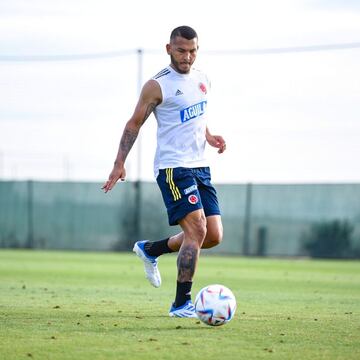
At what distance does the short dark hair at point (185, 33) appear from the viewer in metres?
9.14

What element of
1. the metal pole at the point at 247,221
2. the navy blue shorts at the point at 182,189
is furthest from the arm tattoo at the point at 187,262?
the metal pole at the point at 247,221

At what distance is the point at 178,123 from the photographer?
30.2 ft

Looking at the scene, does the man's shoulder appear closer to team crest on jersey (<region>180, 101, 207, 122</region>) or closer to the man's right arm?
the man's right arm

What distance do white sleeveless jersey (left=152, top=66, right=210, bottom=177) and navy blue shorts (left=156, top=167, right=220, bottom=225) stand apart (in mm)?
70

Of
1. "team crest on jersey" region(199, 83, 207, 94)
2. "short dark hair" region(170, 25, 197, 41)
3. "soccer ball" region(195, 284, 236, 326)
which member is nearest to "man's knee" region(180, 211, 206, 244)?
"soccer ball" region(195, 284, 236, 326)

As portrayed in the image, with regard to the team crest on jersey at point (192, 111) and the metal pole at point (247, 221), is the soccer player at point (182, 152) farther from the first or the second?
the metal pole at point (247, 221)

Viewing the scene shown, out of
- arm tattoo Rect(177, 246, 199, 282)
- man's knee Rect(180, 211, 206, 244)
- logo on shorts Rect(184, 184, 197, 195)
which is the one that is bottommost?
arm tattoo Rect(177, 246, 199, 282)

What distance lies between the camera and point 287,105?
2686 cm

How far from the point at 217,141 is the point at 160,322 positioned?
7.64 feet

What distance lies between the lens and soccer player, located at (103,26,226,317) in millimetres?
8984

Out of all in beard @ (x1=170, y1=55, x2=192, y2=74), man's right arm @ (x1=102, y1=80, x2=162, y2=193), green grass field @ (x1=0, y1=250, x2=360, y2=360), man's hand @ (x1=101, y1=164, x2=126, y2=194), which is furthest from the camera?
beard @ (x1=170, y1=55, x2=192, y2=74)

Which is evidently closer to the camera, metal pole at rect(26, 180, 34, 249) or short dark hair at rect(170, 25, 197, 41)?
short dark hair at rect(170, 25, 197, 41)

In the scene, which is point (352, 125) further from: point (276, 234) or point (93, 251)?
point (93, 251)

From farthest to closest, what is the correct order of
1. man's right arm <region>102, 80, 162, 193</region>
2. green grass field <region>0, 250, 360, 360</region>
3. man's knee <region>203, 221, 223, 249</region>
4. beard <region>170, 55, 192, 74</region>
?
man's knee <region>203, 221, 223, 249</region> → beard <region>170, 55, 192, 74</region> → man's right arm <region>102, 80, 162, 193</region> → green grass field <region>0, 250, 360, 360</region>
